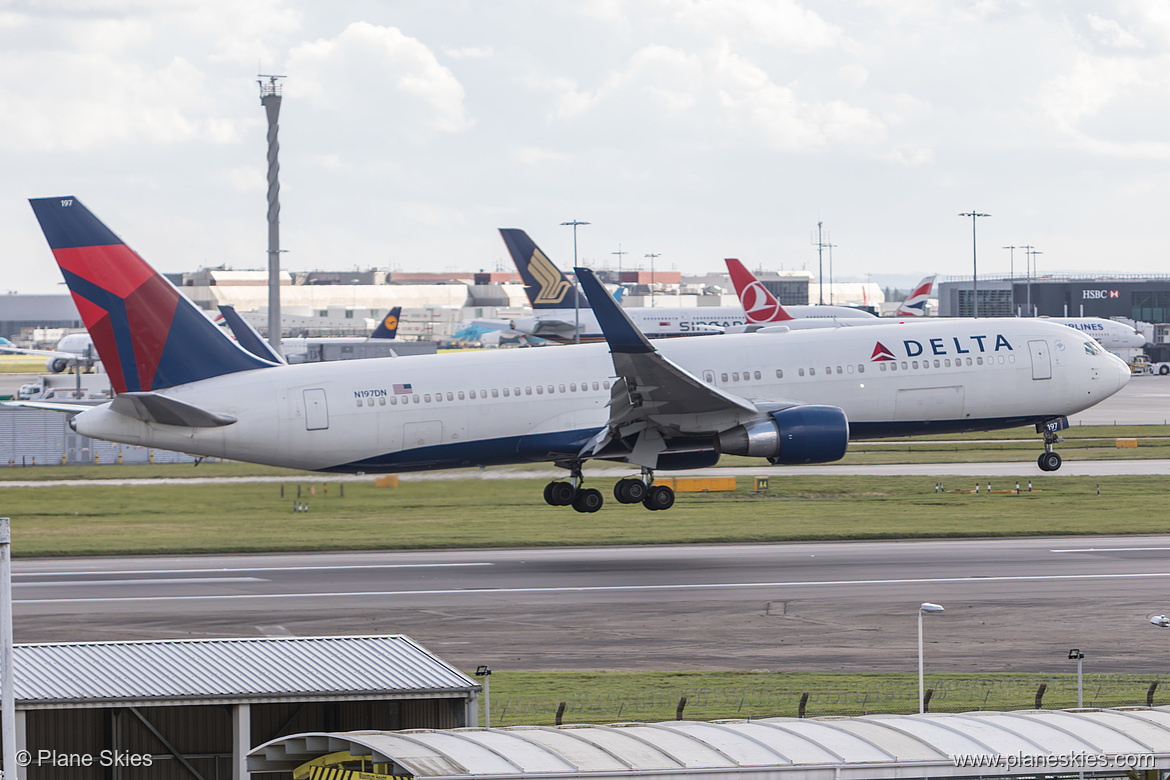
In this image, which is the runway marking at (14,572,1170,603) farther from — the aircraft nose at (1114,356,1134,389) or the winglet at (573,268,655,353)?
the aircraft nose at (1114,356,1134,389)

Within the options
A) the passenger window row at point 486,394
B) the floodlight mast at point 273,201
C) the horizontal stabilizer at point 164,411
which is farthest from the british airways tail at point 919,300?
the horizontal stabilizer at point 164,411

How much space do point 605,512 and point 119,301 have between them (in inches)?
773

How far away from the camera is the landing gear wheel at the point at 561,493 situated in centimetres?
4669

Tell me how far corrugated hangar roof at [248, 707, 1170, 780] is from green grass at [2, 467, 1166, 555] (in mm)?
31044

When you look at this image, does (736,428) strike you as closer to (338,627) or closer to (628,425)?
(628,425)

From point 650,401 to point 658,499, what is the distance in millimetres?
4429

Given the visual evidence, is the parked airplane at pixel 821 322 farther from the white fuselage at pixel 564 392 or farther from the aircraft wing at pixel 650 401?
the aircraft wing at pixel 650 401

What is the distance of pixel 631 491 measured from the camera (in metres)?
45.0

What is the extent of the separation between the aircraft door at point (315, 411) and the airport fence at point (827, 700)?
17.2m

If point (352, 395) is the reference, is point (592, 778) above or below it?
below

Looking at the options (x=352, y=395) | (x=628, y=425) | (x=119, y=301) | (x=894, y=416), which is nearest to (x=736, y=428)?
(x=628, y=425)

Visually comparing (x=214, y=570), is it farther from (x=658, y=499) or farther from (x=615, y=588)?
(x=658, y=499)

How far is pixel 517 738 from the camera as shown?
1634 cm

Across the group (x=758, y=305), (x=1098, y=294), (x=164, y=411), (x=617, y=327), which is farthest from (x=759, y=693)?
(x=1098, y=294)
